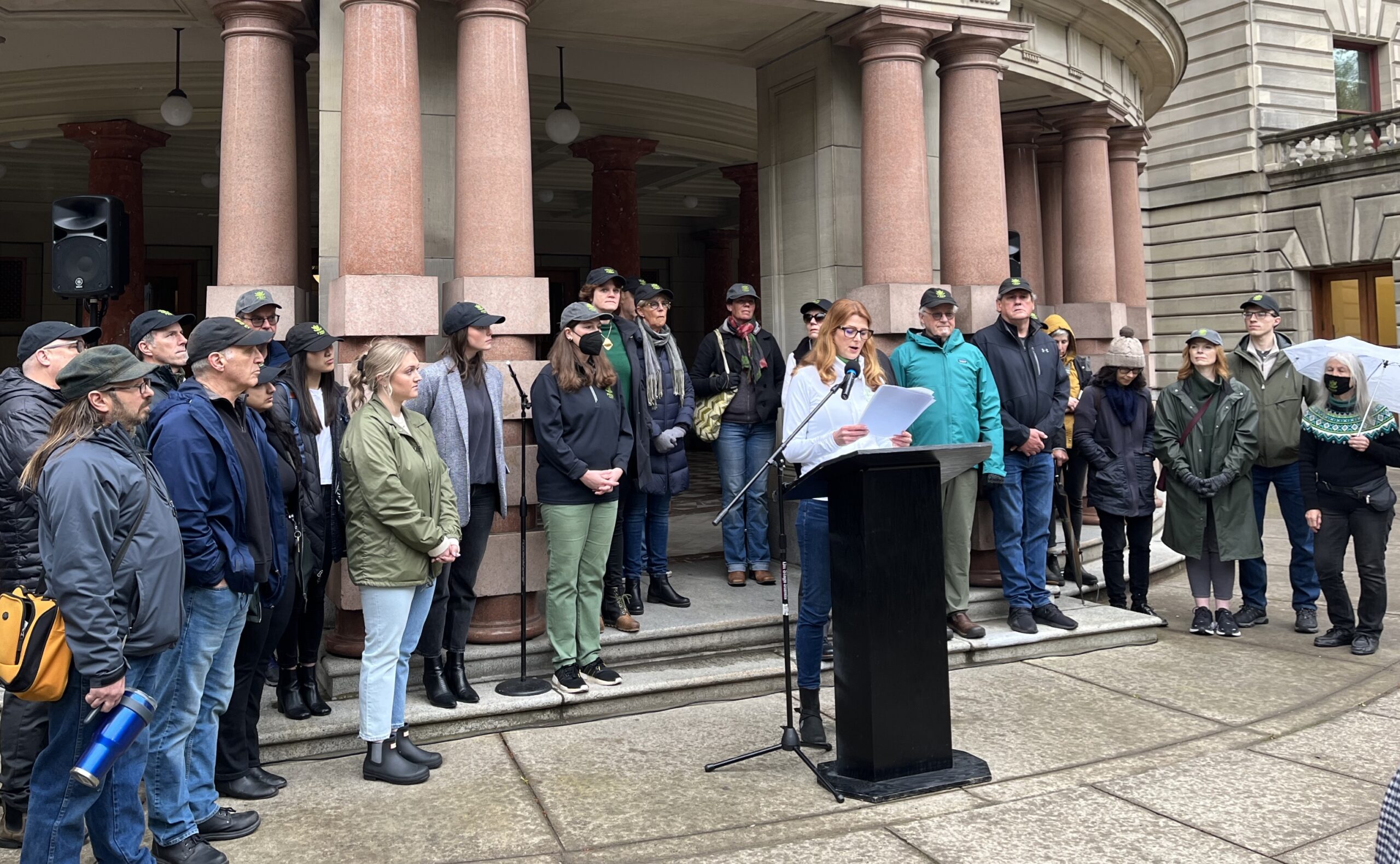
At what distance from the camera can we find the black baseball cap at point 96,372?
3.51 metres

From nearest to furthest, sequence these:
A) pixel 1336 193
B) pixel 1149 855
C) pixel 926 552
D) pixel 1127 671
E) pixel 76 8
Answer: pixel 1149 855 → pixel 926 552 → pixel 1127 671 → pixel 76 8 → pixel 1336 193

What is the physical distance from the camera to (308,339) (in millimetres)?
5398

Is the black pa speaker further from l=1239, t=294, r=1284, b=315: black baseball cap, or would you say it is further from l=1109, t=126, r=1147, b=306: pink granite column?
l=1109, t=126, r=1147, b=306: pink granite column

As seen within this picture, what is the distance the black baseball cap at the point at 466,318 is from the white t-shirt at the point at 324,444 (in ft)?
2.42

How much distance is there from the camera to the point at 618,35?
8523mm

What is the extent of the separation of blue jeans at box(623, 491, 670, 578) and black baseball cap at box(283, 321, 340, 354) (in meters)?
2.13

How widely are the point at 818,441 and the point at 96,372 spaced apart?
9.72 feet

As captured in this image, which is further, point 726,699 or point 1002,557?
point 1002,557

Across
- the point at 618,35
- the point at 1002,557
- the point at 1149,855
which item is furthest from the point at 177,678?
the point at 618,35

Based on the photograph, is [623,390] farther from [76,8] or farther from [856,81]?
[76,8]

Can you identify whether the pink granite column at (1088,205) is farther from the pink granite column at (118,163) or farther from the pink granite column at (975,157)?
the pink granite column at (118,163)

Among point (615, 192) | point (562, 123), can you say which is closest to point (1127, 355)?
point (562, 123)

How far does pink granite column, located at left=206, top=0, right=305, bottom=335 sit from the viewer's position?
22.6 feet

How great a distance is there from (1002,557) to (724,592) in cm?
184
